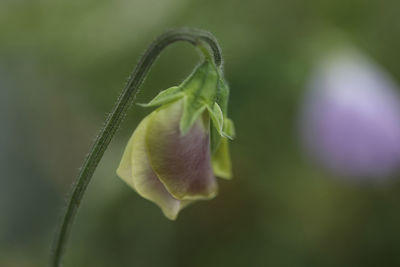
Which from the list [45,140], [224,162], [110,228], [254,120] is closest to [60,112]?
[45,140]

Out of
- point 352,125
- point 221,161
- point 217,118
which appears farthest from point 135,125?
point 217,118

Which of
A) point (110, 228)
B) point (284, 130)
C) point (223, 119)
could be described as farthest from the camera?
point (284, 130)

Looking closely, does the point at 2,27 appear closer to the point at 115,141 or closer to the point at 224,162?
the point at 115,141

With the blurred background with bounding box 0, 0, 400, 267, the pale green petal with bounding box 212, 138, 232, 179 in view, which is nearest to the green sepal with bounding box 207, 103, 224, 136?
the pale green petal with bounding box 212, 138, 232, 179

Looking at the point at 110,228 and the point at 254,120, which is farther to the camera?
the point at 254,120

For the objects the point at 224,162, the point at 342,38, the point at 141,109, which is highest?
the point at 342,38

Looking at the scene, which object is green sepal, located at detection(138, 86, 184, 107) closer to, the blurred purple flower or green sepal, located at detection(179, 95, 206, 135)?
green sepal, located at detection(179, 95, 206, 135)

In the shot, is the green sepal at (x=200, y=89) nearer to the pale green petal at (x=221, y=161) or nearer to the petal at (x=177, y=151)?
the petal at (x=177, y=151)

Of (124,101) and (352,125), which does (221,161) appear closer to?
(124,101)
